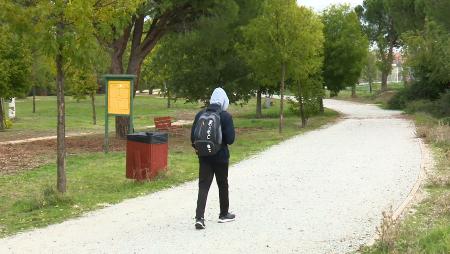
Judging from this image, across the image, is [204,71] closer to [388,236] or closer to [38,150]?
[38,150]

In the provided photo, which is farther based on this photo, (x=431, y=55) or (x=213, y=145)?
(x=431, y=55)

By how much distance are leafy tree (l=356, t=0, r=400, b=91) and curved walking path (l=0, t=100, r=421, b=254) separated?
2241 inches

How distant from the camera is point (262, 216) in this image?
8.15 metres

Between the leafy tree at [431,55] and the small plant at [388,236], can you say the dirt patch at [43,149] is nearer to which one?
the small plant at [388,236]

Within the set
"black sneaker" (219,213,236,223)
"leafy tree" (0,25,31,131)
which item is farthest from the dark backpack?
"leafy tree" (0,25,31,131)

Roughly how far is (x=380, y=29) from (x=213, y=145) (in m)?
66.7

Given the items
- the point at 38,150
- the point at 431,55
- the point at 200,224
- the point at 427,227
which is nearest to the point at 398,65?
the point at 431,55

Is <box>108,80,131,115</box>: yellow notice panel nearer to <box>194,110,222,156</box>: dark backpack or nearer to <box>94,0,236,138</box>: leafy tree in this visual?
<box>94,0,236,138</box>: leafy tree

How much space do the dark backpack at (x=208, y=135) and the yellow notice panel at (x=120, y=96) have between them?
897 cm

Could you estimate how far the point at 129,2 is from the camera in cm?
993

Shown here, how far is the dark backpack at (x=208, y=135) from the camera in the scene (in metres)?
7.42

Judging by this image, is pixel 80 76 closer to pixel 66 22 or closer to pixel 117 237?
pixel 66 22

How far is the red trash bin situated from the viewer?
1109cm

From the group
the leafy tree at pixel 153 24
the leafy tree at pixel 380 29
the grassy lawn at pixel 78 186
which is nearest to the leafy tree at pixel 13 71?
the leafy tree at pixel 153 24
